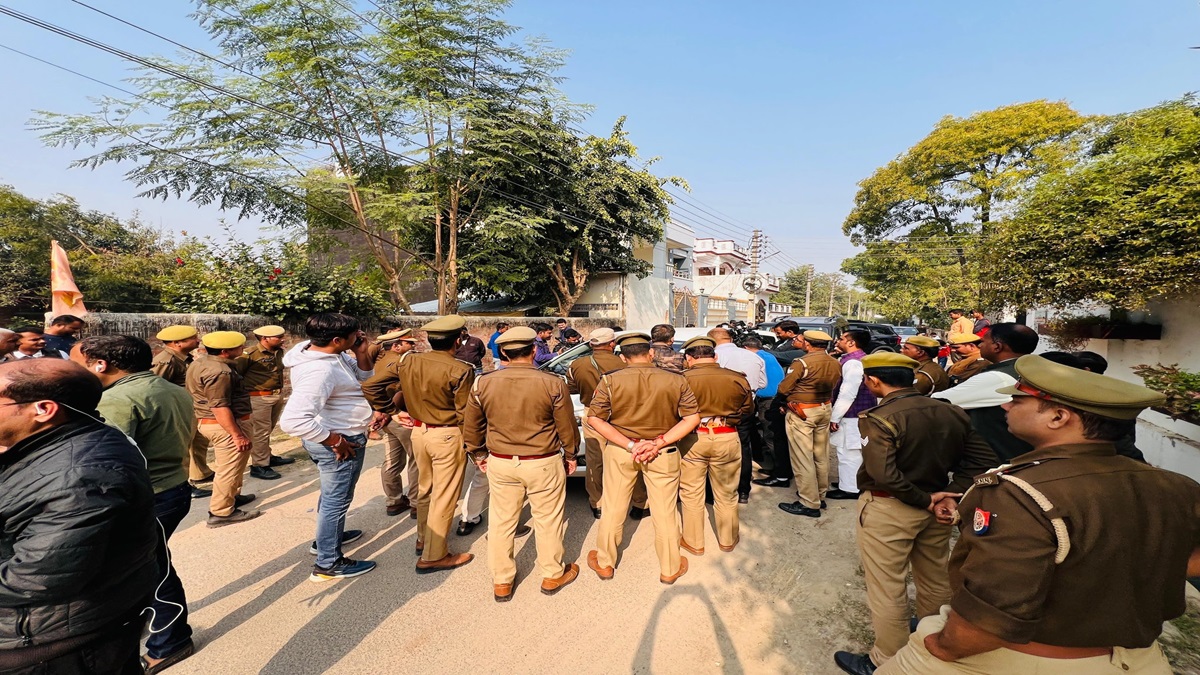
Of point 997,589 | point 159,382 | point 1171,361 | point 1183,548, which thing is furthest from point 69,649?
point 1171,361

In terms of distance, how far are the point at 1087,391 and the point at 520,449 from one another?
8.54 ft

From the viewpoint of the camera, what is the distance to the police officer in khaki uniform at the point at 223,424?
389 cm

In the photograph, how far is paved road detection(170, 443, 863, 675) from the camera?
2.47 m

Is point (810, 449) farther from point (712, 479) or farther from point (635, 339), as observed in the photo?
point (635, 339)

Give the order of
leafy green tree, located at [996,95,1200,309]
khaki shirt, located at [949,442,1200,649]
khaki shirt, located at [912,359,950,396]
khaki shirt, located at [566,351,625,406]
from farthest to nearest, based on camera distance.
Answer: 1. khaki shirt, located at [566,351,625,406]
2. leafy green tree, located at [996,95,1200,309]
3. khaki shirt, located at [912,359,950,396]
4. khaki shirt, located at [949,442,1200,649]

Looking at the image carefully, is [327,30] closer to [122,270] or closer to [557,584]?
[122,270]

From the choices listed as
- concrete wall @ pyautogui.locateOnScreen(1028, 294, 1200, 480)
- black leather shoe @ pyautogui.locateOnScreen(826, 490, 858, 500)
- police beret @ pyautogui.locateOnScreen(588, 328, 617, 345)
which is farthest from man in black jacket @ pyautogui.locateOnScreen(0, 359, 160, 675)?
concrete wall @ pyautogui.locateOnScreen(1028, 294, 1200, 480)

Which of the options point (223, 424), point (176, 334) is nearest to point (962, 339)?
point (223, 424)

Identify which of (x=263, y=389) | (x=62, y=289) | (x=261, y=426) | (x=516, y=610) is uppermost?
(x=62, y=289)

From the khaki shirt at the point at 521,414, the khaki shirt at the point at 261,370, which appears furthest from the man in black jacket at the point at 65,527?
the khaki shirt at the point at 261,370

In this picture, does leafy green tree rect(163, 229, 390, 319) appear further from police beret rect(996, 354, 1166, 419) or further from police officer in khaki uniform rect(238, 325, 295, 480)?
police beret rect(996, 354, 1166, 419)

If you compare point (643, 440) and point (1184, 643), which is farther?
point (643, 440)

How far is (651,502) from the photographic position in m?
3.22

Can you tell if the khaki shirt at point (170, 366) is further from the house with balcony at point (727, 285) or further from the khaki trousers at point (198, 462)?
the house with balcony at point (727, 285)
